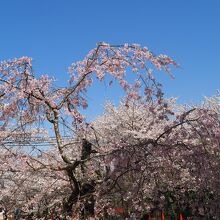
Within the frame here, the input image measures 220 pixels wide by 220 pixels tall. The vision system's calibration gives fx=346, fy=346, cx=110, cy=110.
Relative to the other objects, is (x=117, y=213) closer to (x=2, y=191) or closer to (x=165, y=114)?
(x=165, y=114)

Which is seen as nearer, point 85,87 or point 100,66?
point 100,66

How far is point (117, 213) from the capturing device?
7.61 meters

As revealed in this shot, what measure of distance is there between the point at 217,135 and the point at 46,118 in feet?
10.4

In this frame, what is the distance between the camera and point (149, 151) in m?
5.48

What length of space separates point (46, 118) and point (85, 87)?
996 millimetres

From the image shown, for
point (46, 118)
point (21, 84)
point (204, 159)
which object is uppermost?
point (21, 84)

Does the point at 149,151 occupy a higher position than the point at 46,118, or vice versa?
the point at 46,118

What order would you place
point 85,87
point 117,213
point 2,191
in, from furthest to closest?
1. point 2,191
2. point 117,213
3. point 85,87

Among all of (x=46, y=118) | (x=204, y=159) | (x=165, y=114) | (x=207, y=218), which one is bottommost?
(x=207, y=218)

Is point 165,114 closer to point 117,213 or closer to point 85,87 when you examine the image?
point 85,87

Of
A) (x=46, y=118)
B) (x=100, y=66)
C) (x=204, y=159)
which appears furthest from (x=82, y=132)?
(x=204, y=159)

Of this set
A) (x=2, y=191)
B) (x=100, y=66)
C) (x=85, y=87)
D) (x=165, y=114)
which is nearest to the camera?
(x=165, y=114)

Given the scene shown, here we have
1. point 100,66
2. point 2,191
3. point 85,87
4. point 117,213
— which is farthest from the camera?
Answer: point 2,191

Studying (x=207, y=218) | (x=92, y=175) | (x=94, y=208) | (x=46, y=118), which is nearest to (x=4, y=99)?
(x=46, y=118)
